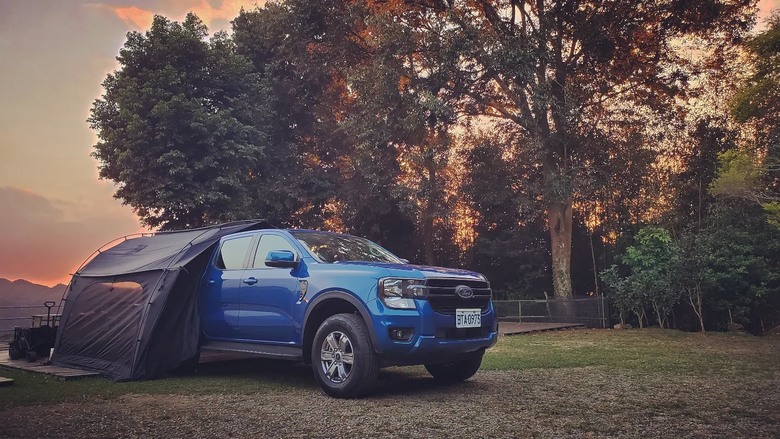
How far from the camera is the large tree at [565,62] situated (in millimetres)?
→ 17734

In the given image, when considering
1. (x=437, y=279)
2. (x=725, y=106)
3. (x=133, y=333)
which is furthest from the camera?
(x=725, y=106)

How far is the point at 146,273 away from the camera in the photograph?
25.3 ft

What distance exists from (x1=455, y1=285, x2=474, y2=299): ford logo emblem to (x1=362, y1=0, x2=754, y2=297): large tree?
12.3 meters

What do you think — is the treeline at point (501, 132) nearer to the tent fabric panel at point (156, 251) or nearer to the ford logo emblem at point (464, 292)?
the tent fabric panel at point (156, 251)

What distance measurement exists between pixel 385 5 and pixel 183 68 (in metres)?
8.50

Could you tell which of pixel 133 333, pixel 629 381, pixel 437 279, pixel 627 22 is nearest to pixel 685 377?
pixel 629 381

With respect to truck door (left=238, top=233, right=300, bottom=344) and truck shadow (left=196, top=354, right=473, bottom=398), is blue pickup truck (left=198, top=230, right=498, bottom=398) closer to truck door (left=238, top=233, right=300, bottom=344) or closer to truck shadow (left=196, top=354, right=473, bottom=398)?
truck door (left=238, top=233, right=300, bottom=344)

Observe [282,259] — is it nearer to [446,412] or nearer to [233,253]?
[233,253]

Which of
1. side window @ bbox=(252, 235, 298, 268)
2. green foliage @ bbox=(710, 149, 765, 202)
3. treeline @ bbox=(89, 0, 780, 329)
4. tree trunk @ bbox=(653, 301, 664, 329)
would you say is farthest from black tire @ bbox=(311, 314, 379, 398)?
green foliage @ bbox=(710, 149, 765, 202)

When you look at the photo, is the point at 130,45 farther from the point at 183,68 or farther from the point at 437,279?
the point at 437,279

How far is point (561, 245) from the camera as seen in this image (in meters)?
20.8

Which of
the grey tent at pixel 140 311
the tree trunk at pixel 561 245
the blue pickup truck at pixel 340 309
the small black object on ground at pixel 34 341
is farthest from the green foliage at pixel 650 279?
the small black object on ground at pixel 34 341

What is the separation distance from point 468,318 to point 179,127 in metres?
18.3

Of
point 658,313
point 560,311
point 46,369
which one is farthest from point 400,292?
point 560,311
